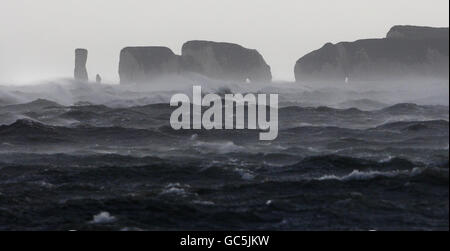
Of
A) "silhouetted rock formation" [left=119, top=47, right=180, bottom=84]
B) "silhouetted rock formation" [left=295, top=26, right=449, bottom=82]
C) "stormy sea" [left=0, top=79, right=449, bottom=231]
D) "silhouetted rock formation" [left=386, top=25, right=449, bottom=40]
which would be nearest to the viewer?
"silhouetted rock formation" [left=295, top=26, right=449, bottom=82]

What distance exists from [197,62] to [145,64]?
2189 centimetres

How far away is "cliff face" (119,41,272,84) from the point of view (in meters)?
170

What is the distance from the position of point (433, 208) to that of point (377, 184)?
5783 mm

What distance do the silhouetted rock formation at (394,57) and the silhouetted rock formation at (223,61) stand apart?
5510 inches

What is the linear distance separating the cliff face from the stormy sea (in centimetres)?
12477

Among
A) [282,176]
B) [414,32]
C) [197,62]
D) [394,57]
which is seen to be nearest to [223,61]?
[197,62]

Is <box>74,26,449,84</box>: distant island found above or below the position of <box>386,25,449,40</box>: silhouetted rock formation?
below

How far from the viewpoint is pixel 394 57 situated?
21.3 metres

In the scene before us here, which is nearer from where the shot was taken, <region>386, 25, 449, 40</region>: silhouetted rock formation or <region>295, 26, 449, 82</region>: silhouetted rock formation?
<region>295, 26, 449, 82</region>: silhouetted rock formation

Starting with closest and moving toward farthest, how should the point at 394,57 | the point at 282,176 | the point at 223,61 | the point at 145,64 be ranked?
the point at 394,57 → the point at 282,176 → the point at 223,61 → the point at 145,64

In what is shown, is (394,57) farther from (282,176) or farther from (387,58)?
(282,176)

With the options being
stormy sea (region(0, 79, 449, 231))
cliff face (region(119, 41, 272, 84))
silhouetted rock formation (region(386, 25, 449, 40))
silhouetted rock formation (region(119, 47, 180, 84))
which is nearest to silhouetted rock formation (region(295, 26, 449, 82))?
silhouetted rock formation (region(386, 25, 449, 40))

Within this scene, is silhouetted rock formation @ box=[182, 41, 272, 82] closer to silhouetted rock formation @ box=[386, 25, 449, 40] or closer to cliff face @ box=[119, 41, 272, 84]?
cliff face @ box=[119, 41, 272, 84]
